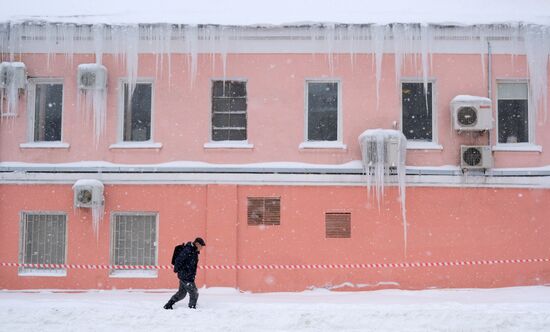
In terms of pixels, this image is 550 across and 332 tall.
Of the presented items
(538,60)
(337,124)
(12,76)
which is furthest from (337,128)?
(12,76)

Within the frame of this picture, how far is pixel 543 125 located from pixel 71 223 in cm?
1065

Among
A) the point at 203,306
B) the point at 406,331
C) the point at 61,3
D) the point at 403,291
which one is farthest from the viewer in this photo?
the point at 61,3

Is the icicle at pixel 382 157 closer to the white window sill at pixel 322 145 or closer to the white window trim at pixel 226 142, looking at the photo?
the white window sill at pixel 322 145

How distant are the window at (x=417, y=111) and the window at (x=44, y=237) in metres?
8.01

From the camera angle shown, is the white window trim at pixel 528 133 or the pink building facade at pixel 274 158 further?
the white window trim at pixel 528 133

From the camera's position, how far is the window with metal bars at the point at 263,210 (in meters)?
12.5

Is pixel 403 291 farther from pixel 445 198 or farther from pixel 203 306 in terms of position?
pixel 203 306

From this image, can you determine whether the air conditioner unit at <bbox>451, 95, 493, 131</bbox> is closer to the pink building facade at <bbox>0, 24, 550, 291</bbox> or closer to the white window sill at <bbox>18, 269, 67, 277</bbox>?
the pink building facade at <bbox>0, 24, 550, 291</bbox>

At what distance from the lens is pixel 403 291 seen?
40.0 feet

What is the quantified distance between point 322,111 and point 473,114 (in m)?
3.25

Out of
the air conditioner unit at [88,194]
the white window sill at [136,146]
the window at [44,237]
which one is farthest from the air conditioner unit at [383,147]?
the window at [44,237]

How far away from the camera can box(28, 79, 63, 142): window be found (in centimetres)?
1300

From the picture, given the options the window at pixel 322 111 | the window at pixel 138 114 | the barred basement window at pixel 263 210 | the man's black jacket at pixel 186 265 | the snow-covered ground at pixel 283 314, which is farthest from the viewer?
the window at pixel 138 114

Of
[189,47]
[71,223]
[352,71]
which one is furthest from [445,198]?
[71,223]
